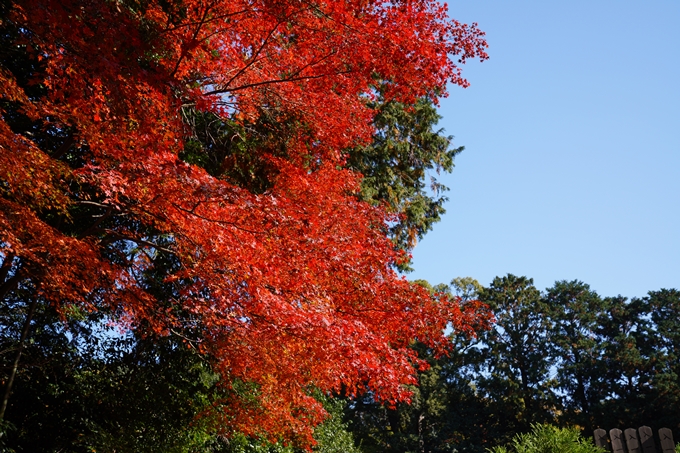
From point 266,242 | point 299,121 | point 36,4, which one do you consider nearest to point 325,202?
point 299,121

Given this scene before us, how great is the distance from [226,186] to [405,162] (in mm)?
9631

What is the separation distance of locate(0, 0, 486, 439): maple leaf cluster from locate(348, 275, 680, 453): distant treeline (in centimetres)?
2052

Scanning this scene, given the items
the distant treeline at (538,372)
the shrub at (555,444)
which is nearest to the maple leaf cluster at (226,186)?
the shrub at (555,444)

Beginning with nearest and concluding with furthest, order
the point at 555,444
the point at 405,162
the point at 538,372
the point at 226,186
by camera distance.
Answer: the point at 226,186, the point at 555,444, the point at 405,162, the point at 538,372

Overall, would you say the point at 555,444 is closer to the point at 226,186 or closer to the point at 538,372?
the point at 226,186

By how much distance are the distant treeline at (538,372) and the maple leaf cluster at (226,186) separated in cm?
2052

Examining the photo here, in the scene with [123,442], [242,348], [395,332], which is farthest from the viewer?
[395,332]

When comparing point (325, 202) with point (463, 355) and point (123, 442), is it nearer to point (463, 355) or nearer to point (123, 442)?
point (123, 442)

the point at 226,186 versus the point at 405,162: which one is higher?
the point at 405,162

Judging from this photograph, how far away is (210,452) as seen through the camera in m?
11.6

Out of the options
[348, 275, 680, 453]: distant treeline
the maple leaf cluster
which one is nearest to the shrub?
the maple leaf cluster

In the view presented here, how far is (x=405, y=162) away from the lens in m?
15.9

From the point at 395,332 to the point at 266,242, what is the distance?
157 inches

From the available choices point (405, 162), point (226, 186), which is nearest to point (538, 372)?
point (405, 162)
